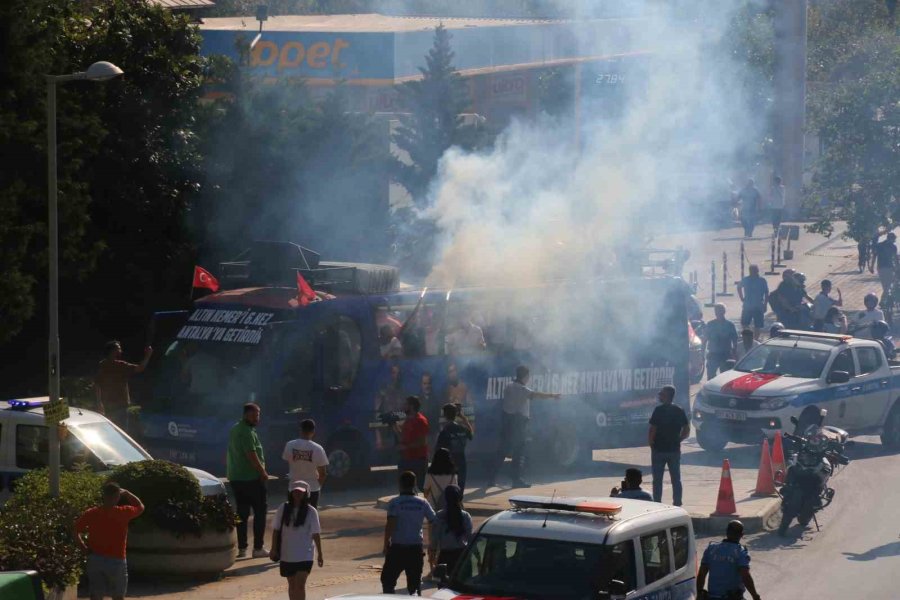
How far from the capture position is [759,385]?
21.2m

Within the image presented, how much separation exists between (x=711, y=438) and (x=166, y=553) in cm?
1028

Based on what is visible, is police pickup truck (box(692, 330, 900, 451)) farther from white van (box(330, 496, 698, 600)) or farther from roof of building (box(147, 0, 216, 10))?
roof of building (box(147, 0, 216, 10))

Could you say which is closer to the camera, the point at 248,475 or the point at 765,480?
the point at 248,475

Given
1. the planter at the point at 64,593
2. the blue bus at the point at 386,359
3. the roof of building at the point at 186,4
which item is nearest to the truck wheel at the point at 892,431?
the blue bus at the point at 386,359

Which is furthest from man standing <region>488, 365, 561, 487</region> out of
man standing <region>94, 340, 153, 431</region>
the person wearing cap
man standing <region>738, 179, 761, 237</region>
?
man standing <region>738, 179, 761, 237</region>

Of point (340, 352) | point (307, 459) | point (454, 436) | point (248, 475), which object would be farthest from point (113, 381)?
point (307, 459)

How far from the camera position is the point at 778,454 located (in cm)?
1919

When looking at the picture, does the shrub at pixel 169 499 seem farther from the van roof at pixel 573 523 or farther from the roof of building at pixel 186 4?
the roof of building at pixel 186 4

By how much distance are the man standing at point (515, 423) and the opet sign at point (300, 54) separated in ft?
78.7

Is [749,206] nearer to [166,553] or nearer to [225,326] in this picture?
[225,326]

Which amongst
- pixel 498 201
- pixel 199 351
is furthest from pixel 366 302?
pixel 498 201

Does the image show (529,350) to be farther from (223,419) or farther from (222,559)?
(222,559)

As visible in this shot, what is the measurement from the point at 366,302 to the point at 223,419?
93.7 inches

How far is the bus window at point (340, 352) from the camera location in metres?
18.4
